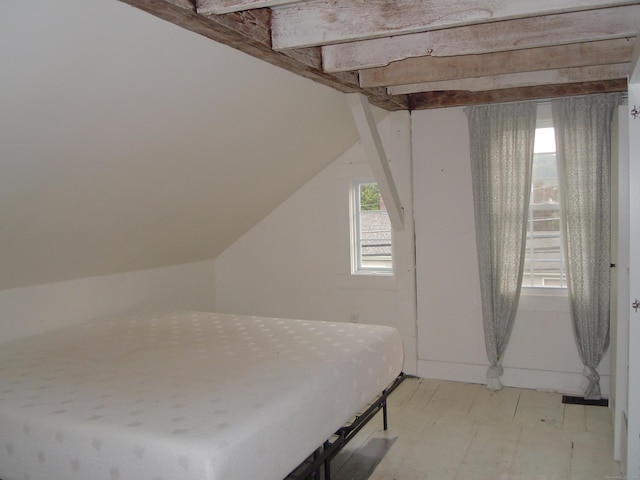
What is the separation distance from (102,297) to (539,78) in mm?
3527

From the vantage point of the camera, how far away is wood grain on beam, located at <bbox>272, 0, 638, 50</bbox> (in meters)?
2.26

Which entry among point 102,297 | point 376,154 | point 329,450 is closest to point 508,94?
point 376,154

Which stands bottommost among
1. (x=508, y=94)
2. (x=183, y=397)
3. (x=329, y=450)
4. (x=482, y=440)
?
(x=482, y=440)

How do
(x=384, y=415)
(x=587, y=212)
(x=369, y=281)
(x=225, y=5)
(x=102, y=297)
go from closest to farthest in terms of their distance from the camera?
(x=225, y=5) < (x=384, y=415) < (x=587, y=212) < (x=102, y=297) < (x=369, y=281)

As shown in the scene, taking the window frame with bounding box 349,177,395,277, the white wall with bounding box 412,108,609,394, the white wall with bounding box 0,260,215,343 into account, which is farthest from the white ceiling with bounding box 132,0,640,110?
the white wall with bounding box 0,260,215,343

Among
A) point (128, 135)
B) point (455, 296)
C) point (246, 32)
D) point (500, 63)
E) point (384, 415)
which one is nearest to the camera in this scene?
point (246, 32)

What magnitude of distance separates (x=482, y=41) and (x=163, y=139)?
1.76 m

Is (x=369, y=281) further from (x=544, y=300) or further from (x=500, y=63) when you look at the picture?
(x=500, y=63)

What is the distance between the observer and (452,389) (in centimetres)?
457

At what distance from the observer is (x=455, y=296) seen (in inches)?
187

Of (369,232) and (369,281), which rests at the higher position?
(369,232)

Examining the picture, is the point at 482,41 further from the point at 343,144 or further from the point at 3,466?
the point at 3,466

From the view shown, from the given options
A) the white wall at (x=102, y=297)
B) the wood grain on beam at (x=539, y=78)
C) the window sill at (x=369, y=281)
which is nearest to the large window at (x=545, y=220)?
the wood grain on beam at (x=539, y=78)

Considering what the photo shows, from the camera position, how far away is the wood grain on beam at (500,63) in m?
3.19
